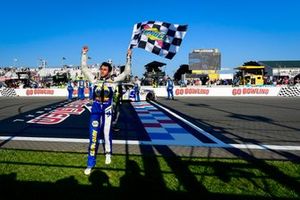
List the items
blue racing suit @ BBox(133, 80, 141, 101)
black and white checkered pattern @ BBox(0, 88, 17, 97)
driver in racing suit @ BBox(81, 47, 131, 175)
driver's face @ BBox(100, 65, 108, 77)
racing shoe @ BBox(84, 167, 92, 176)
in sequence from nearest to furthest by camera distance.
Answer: racing shoe @ BBox(84, 167, 92, 176)
driver in racing suit @ BBox(81, 47, 131, 175)
driver's face @ BBox(100, 65, 108, 77)
blue racing suit @ BBox(133, 80, 141, 101)
black and white checkered pattern @ BBox(0, 88, 17, 97)

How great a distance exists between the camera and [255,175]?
479 cm

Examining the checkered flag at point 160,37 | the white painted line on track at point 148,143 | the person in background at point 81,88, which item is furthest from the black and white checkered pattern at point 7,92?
the checkered flag at point 160,37

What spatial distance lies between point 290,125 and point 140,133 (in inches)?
192

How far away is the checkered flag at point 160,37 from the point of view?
7.33m

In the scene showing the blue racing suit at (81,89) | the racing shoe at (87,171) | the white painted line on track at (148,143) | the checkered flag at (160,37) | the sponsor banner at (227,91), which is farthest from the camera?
the sponsor banner at (227,91)

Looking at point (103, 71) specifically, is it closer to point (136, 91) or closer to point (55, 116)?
point (55, 116)

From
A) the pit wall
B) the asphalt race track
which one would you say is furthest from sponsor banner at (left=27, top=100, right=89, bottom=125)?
the pit wall

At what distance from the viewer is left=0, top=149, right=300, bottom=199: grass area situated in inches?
159

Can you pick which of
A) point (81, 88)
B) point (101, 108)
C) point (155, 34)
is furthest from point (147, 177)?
point (81, 88)

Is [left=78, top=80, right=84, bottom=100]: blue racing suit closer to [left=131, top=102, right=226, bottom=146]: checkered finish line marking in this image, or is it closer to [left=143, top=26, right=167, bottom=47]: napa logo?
[left=131, top=102, right=226, bottom=146]: checkered finish line marking

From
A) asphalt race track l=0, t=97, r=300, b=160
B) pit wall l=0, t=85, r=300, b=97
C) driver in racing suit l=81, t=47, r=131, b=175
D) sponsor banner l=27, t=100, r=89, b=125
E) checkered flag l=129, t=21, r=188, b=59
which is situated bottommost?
asphalt race track l=0, t=97, r=300, b=160

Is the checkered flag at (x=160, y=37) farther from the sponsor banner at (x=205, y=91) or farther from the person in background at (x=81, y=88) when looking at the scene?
the sponsor banner at (x=205, y=91)

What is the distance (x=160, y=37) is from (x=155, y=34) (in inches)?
5.4

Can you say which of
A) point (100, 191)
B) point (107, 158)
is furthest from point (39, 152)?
point (100, 191)
